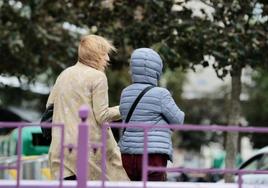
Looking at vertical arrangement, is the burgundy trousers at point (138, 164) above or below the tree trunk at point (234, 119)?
below

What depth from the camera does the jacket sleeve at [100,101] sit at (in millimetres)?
5895

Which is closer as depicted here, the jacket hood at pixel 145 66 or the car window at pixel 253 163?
the jacket hood at pixel 145 66

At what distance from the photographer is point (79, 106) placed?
5938 mm

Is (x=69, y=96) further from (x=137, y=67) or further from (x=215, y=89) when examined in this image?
(x=215, y=89)

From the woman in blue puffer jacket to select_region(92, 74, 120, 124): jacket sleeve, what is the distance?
23 cm

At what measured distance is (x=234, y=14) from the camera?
1112 cm

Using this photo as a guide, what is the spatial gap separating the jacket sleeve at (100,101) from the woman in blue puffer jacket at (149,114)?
235 millimetres

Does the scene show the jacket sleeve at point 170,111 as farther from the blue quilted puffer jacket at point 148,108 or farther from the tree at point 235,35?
the tree at point 235,35

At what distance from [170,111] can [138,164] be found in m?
0.51

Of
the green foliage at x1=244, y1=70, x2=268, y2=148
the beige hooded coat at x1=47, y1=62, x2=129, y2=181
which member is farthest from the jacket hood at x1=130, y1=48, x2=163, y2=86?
the green foliage at x1=244, y1=70, x2=268, y2=148

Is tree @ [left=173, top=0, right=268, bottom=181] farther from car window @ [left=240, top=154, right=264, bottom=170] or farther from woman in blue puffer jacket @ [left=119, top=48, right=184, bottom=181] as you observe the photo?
woman in blue puffer jacket @ [left=119, top=48, right=184, bottom=181]

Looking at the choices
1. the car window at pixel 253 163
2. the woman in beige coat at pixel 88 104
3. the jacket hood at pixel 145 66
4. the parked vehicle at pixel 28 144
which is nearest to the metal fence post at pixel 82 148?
the woman in beige coat at pixel 88 104

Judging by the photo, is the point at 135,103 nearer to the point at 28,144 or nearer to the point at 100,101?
the point at 100,101

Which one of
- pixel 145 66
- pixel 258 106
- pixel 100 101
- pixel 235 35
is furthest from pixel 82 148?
pixel 258 106
